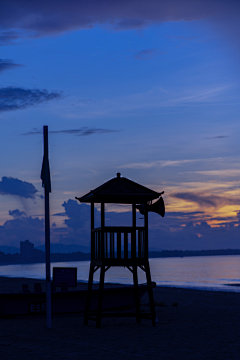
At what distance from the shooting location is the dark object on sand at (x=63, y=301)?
1672 cm

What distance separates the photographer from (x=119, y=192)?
49.5 feet

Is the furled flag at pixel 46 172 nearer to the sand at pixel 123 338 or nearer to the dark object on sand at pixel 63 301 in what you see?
the dark object on sand at pixel 63 301

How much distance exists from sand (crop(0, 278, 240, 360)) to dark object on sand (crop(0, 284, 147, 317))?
360mm

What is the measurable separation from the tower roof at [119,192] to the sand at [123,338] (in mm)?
4422

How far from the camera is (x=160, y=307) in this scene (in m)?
21.2

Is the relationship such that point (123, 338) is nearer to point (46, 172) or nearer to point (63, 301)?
point (63, 301)

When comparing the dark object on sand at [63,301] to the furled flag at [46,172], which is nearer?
the furled flag at [46,172]

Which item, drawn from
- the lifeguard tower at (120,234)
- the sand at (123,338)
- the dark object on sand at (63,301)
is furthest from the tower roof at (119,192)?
the sand at (123,338)

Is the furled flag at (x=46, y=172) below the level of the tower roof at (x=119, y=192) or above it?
above

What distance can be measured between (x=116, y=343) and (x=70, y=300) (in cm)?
591

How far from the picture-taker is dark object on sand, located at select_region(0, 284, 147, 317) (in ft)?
54.9

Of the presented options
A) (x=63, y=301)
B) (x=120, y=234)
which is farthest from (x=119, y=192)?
(x=63, y=301)

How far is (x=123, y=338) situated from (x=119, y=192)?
15.9 feet

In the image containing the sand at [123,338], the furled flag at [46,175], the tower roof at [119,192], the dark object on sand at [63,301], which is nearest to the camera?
the sand at [123,338]
